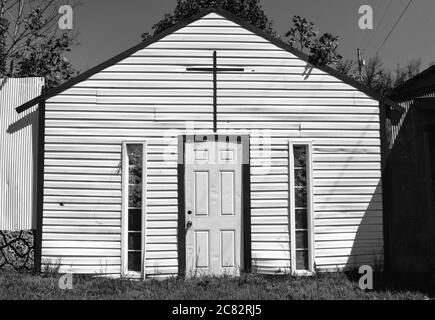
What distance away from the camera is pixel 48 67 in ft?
38.9

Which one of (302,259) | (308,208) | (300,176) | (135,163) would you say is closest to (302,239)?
(302,259)

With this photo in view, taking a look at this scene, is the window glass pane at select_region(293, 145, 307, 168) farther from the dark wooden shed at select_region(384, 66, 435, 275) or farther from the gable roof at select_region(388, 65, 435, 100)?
the gable roof at select_region(388, 65, 435, 100)

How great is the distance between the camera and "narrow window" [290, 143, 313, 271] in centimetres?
687

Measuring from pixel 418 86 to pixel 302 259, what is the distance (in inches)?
204

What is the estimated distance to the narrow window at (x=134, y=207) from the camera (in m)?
6.79

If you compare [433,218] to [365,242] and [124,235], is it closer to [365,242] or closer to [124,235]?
[365,242]

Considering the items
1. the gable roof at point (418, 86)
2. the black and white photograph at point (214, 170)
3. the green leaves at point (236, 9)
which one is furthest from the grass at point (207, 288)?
the green leaves at point (236, 9)

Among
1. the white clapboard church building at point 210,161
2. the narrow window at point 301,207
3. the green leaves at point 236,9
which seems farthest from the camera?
the green leaves at point 236,9

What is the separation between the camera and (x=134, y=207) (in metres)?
6.87

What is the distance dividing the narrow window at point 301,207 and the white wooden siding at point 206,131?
0.14m

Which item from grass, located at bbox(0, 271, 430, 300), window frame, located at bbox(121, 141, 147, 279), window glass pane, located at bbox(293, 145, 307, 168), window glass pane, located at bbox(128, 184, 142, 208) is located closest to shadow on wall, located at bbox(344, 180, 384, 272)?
grass, located at bbox(0, 271, 430, 300)

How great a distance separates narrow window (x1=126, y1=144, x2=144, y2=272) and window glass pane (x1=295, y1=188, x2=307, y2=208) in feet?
8.66

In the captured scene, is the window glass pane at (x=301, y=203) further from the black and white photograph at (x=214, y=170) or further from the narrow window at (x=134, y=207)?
the narrow window at (x=134, y=207)

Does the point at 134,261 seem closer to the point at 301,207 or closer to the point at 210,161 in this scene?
the point at 210,161
